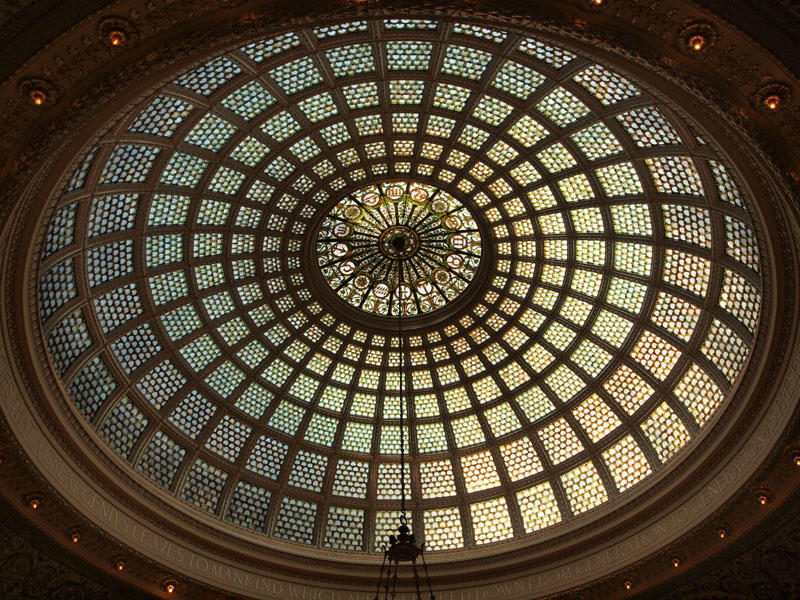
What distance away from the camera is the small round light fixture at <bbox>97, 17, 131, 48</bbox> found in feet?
27.4

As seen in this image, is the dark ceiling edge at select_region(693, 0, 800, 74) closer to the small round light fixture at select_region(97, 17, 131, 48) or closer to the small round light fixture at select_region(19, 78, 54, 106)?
the small round light fixture at select_region(97, 17, 131, 48)

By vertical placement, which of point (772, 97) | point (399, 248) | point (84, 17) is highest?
point (399, 248)

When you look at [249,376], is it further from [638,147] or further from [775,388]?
[775,388]

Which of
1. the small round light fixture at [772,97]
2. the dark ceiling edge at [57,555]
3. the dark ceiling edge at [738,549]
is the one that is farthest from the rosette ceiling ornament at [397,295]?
the small round light fixture at [772,97]

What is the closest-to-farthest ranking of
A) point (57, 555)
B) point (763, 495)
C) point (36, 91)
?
point (36, 91) → point (763, 495) → point (57, 555)

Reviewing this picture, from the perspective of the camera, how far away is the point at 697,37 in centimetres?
863

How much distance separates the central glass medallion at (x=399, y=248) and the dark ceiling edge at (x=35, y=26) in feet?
35.9

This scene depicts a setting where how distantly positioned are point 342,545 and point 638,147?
483 inches

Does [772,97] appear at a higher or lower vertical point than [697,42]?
lower

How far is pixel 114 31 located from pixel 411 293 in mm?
12747

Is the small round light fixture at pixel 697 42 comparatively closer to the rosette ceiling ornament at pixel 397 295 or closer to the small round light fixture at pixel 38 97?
the rosette ceiling ornament at pixel 397 295

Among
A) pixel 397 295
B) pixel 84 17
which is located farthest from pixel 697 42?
pixel 397 295

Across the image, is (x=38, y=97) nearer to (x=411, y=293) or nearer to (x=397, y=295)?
(x=397, y=295)

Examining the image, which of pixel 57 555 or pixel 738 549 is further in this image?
pixel 738 549
